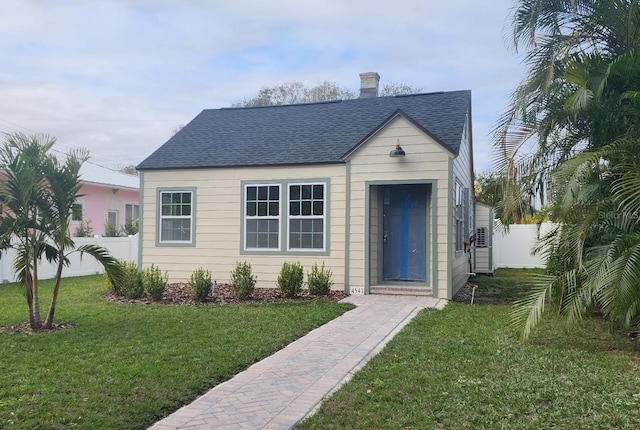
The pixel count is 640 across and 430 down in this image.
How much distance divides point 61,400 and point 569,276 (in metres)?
5.55

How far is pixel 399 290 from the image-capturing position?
36.4ft

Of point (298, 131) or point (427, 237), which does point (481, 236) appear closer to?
point (427, 237)

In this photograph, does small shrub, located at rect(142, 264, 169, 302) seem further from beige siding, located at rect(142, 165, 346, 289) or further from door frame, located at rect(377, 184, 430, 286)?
door frame, located at rect(377, 184, 430, 286)

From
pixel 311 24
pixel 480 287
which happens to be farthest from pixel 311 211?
pixel 480 287

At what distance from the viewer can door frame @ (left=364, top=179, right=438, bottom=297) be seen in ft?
34.9

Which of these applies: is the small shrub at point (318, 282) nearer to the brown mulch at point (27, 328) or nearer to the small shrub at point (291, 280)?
the small shrub at point (291, 280)

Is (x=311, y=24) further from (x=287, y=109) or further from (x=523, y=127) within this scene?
(x=523, y=127)

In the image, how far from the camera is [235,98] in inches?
1467

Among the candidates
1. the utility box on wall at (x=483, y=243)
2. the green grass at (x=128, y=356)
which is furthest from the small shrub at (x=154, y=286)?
the utility box on wall at (x=483, y=243)

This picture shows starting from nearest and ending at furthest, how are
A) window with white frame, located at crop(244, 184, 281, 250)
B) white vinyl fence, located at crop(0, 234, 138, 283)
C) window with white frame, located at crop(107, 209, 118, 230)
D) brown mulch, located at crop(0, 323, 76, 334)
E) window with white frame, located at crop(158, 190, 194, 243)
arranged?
1. brown mulch, located at crop(0, 323, 76, 334)
2. window with white frame, located at crop(244, 184, 281, 250)
3. window with white frame, located at crop(158, 190, 194, 243)
4. white vinyl fence, located at crop(0, 234, 138, 283)
5. window with white frame, located at crop(107, 209, 118, 230)

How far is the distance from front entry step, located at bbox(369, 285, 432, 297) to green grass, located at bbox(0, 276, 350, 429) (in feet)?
5.40

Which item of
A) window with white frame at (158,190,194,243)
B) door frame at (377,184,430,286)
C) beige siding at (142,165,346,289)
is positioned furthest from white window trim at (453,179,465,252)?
window with white frame at (158,190,194,243)

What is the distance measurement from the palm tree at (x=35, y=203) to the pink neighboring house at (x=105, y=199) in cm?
1308

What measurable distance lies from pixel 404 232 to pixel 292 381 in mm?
6915
